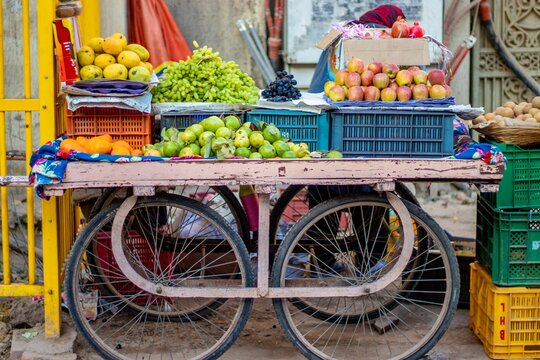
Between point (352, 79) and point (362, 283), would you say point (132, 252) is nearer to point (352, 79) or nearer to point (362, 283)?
point (362, 283)

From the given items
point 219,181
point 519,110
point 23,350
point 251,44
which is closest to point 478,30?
point 251,44

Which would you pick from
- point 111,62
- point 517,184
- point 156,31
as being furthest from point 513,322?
point 156,31

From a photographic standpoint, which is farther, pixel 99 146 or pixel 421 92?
pixel 421 92

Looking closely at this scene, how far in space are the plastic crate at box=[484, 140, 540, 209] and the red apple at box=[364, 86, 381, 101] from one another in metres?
0.72

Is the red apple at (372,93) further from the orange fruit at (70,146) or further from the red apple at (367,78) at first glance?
the orange fruit at (70,146)

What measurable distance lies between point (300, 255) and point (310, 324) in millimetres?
674

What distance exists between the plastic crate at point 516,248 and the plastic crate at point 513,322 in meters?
0.06

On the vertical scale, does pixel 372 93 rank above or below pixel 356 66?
below

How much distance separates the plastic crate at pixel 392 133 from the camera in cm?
474

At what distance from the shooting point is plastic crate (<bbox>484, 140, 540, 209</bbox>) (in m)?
4.78

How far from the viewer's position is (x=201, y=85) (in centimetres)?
500

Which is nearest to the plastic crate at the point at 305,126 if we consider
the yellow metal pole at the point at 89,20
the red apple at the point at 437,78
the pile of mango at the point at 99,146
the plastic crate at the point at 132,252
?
the red apple at the point at 437,78

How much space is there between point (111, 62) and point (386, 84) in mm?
1513

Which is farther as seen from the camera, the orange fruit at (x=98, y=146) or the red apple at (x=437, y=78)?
the red apple at (x=437, y=78)
